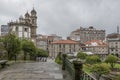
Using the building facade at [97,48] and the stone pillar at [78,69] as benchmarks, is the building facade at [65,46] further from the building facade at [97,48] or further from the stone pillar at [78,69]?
the stone pillar at [78,69]

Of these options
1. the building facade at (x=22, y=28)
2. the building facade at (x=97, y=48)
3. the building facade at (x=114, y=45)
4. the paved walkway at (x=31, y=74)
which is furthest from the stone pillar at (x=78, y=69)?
the building facade at (x=114, y=45)

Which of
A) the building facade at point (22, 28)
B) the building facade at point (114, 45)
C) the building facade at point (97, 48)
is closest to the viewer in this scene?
the building facade at point (22, 28)

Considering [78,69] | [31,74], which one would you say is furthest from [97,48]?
[78,69]

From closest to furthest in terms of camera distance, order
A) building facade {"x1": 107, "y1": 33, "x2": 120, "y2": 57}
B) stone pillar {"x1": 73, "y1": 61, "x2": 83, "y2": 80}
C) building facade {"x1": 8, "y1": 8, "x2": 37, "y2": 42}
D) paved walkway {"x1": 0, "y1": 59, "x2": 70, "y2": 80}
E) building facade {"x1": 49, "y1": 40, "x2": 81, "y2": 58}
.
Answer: stone pillar {"x1": 73, "y1": 61, "x2": 83, "y2": 80}
paved walkway {"x1": 0, "y1": 59, "x2": 70, "y2": 80}
building facade {"x1": 8, "y1": 8, "x2": 37, "y2": 42}
building facade {"x1": 49, "y1": 40, "x2": 81, "y2": 58}
building facade {"x1": 107, "y1": 33, "x2": 120, "y2": 57}

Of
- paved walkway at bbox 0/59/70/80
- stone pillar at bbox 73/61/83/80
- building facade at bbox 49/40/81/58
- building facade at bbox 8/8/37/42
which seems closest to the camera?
stone pillar at bbox 73/61/83/80

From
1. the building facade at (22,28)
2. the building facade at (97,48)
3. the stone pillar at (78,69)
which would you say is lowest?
the building facade at (97,48)

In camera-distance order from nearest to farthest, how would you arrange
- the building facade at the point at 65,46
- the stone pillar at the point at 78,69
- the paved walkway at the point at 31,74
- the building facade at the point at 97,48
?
1. the stone pillar at the point at 78,69
2. the paved walkway at the point at 31,74
3. the building facade at the point at 65,46
4. the building facade at the point at 97,48

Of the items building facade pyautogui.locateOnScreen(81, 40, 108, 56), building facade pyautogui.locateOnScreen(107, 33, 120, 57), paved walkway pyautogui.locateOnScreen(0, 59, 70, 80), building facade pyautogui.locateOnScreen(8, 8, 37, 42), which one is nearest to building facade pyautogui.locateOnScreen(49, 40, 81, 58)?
building facade pyautogui.locateOnScreen(81, 40, 108, 56)

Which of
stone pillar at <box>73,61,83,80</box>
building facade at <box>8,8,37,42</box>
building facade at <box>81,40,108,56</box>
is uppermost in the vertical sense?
building facade at <box>8,8,37,42</box>

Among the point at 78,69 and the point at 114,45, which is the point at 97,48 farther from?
the point at 78,69

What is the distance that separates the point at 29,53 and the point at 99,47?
100m

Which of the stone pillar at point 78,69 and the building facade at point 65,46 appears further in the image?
the building facade at point 65,46

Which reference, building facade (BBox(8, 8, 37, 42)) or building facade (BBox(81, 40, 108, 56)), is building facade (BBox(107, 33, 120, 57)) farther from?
building facade (BBox(8, 8, 37, 42))

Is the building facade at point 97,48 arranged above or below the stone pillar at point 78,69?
below
